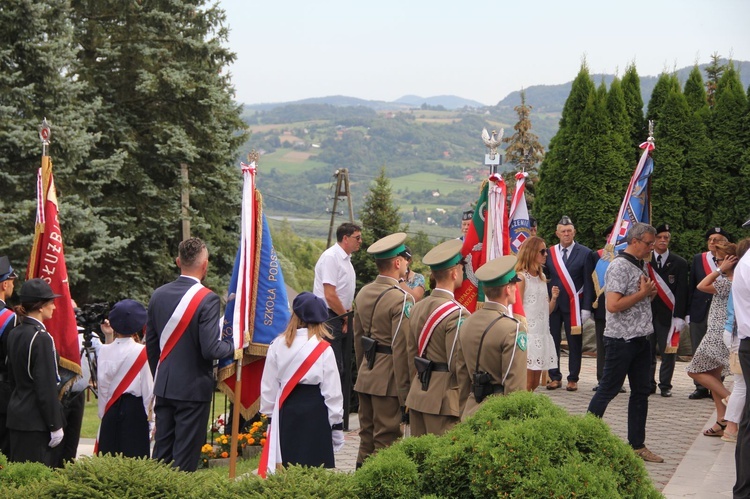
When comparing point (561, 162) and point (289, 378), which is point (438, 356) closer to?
point (289, 378)

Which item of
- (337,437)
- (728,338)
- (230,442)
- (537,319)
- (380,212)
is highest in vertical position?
(728,338)

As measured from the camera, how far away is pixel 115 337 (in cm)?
749

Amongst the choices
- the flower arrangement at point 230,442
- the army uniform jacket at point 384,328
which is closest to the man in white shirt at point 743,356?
the army uniform jacket at point 384,328

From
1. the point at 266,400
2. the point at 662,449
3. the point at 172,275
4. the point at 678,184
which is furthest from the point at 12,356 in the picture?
the point at 172,275

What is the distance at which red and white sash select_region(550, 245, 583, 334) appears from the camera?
39.3 feet

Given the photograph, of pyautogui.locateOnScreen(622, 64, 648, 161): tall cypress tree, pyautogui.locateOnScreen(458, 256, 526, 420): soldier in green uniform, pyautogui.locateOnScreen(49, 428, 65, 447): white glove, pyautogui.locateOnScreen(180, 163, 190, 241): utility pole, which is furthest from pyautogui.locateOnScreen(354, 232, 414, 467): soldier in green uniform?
pyautogui.locateOnScreen(180, 163, 190, 241): utility pole

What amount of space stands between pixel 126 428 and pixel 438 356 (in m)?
2.51

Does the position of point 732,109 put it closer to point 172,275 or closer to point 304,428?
point 304,428

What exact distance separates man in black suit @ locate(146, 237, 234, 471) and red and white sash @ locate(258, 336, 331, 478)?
0.58 metres

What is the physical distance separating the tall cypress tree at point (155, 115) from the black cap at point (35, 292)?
20110mm

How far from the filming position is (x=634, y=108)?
17.4 meters

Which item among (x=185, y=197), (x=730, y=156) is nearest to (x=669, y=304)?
(x=730, y=156)

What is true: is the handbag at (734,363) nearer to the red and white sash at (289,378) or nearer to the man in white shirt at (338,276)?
the man in white shirt at (338,276)

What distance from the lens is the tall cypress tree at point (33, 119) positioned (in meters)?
21.7
